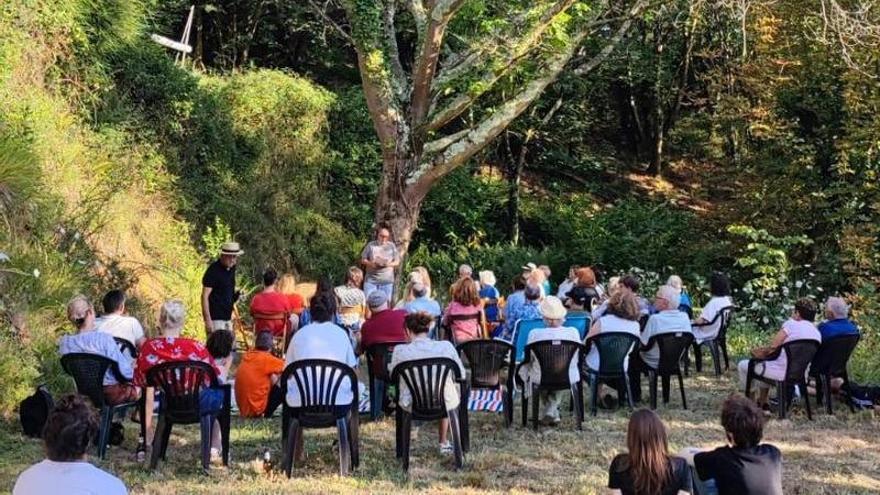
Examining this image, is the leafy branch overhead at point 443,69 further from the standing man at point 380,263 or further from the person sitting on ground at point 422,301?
the person sitting on ground at point 422,301

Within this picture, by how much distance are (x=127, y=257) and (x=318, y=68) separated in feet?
33.6

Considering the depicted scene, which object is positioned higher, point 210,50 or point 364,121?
point 210,50

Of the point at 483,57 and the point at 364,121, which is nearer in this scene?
the point at 483,57

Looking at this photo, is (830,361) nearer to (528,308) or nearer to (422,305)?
(528,308)

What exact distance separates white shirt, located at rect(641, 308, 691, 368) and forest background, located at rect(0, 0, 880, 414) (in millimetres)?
2840

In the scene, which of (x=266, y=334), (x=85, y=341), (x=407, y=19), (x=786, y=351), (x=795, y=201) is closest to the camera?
(x=85, y=341)

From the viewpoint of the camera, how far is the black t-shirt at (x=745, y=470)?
3367 mm

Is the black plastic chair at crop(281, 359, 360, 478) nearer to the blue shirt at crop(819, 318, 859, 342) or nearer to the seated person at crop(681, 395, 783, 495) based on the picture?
the seated person at crop(681, 395, 783, 495)

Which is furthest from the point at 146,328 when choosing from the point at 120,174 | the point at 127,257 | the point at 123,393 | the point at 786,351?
the point at 786,351

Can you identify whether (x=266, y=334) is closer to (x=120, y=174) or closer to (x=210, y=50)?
(x=120, y=174)

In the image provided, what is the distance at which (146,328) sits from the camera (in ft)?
29.9

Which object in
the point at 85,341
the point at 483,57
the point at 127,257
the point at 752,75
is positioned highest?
the point at 752,75

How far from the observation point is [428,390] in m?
5.35

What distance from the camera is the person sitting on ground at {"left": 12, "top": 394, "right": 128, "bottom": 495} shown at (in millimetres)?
2891
